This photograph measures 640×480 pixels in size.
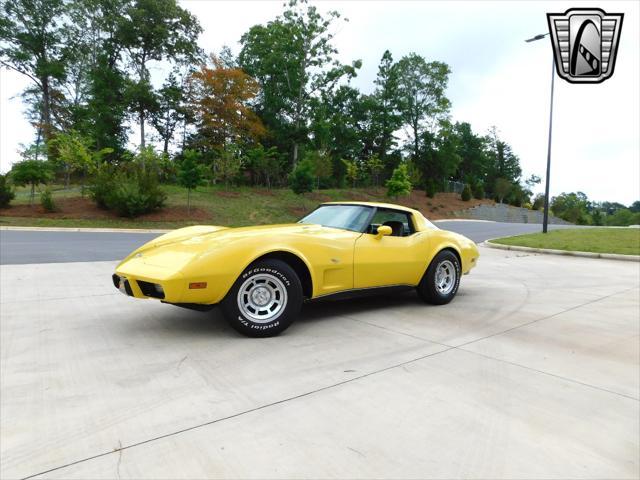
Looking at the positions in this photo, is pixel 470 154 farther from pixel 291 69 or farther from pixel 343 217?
pixel 343 217

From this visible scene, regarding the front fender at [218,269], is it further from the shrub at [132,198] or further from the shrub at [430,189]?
the shrub at [430,189]

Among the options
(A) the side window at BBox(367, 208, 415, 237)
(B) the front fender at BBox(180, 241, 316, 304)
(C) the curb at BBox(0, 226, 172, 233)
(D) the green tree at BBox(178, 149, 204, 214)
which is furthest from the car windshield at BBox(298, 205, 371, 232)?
(D) the green tree at BBox(178, 149, 204, 214)

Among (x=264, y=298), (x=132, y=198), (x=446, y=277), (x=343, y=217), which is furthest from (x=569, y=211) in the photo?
(x=264, y=298)

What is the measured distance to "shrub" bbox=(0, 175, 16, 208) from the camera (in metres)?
19.2

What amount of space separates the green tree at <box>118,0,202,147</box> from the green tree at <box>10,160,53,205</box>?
37.9 feet

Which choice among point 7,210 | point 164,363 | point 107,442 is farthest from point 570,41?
point 7,210

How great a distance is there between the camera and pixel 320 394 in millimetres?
2490

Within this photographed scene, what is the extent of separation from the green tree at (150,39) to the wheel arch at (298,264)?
31.1m

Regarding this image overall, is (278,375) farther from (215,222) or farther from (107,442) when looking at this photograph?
(215,222)

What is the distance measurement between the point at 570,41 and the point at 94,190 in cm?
2071

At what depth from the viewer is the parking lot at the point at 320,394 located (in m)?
1.84

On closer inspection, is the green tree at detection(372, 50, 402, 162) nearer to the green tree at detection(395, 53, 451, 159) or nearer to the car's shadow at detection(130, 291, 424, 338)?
the green tree at detection(395, 53, 451, 159)

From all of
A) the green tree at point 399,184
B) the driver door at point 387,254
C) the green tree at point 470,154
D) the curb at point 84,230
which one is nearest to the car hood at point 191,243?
the driver door at point 387,254

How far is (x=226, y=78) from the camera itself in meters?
29.5
